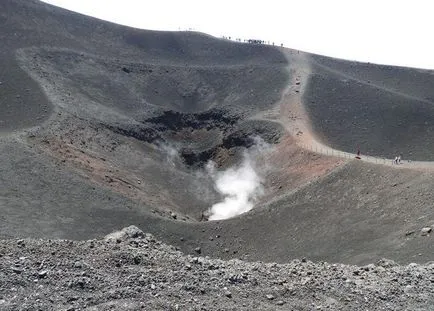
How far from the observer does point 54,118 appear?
140 ft

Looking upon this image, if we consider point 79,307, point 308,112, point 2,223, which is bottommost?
point 2,223

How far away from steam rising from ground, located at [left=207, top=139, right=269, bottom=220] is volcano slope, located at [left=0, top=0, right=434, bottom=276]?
3.10 ft

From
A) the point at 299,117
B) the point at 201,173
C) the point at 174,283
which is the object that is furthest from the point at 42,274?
the point at 299,117

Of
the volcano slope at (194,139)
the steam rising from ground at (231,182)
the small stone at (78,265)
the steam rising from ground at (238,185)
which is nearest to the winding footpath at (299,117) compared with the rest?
the volcano slope at (194,139)

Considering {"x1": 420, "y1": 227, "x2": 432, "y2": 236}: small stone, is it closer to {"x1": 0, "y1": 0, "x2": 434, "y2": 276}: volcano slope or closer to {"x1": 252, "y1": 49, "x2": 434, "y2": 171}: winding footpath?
{"x1": 0, "y1": 0, "x2": 434, "y2": 276}: volcano slope

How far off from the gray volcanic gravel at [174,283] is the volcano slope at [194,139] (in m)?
4.97

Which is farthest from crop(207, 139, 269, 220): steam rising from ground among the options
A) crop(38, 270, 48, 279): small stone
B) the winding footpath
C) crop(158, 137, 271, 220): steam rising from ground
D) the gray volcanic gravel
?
crop(38, 270, 48, 279): small stone

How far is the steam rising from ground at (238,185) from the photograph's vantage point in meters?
39.5

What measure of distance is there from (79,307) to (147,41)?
62820 millimetres

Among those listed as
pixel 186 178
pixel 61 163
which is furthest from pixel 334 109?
pixel 61 163

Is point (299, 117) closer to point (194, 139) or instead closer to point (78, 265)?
point (194, 139)

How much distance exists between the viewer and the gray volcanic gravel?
50.4 ft

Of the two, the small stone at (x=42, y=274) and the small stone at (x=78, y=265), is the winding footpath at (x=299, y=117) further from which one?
the small stone at (x=42, y=274)

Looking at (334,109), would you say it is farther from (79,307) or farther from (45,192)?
(79,307)
